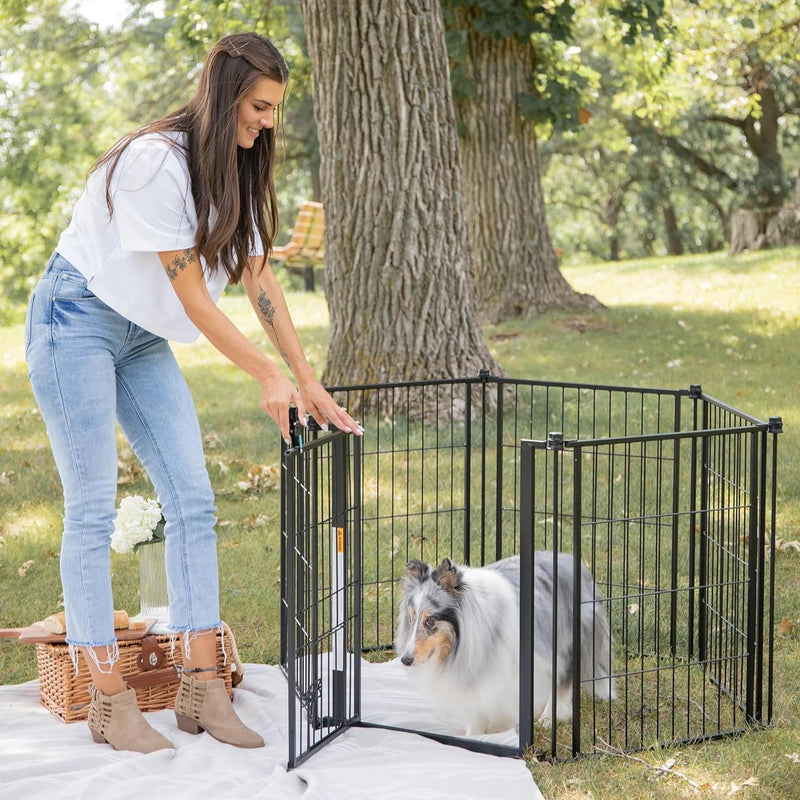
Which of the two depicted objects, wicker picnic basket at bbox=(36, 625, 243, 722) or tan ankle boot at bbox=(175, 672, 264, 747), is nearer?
tan ankle boot at bbox=(175, 672, 264, 747)

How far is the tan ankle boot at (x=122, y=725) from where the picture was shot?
263cm

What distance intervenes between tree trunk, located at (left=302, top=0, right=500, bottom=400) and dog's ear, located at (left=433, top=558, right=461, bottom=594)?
3311mm

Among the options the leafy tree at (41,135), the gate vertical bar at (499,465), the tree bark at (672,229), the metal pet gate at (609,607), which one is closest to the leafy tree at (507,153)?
the metal pet gate at (609,607)

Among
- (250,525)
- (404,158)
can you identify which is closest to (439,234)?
(404,158)

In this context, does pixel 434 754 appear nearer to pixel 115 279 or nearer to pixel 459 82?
pixel 115 279

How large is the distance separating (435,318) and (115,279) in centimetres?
368

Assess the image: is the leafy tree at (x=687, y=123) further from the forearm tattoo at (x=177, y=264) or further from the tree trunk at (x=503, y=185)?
the forearm tattoo at (x=177, y=264)

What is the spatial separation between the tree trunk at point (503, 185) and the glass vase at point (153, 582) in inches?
256

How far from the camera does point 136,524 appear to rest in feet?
10.0

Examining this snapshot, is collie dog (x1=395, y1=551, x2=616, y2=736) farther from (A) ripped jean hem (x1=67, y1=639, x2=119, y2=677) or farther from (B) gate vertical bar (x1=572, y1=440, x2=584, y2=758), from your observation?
(A) ripped jean hem (x1=67, y1=639, x2=119, y2=677)

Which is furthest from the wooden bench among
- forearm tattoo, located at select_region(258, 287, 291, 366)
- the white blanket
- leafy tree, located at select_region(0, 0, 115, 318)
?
the white blanket

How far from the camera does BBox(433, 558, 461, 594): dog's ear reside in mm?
2674

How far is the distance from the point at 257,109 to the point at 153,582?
57.1 inches

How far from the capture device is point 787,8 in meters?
12.4
